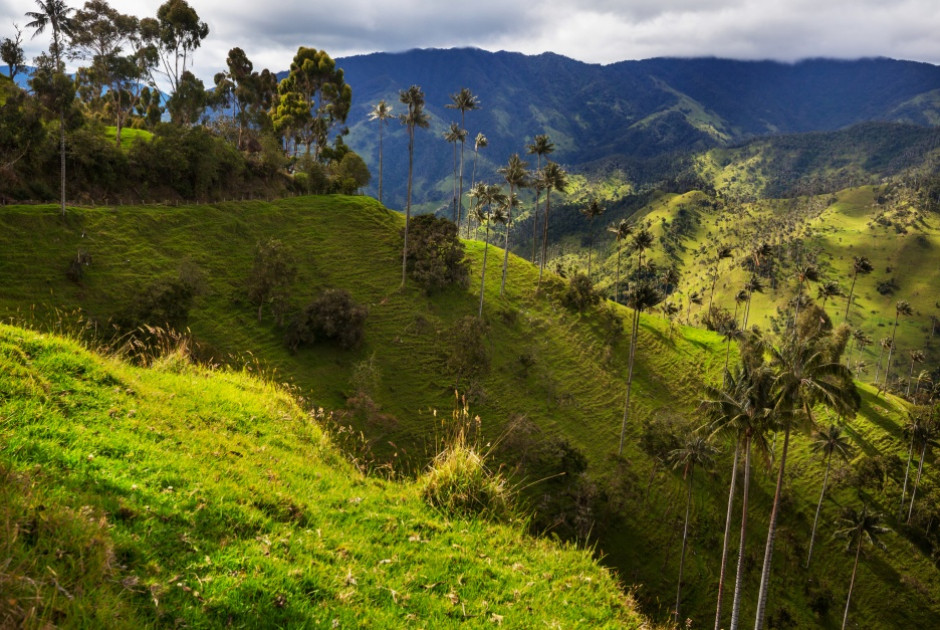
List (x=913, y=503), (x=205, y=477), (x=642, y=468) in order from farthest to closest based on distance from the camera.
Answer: (x=913, y=503) → (x=642, y=468) → (x=205, y=477)

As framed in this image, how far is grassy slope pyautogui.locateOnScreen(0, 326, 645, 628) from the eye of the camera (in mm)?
4559

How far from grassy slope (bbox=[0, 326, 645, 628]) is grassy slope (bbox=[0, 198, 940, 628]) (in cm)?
3482

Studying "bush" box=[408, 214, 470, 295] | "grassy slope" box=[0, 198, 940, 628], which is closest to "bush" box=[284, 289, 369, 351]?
"grassy slope" box=[0, 198, 940, 628]

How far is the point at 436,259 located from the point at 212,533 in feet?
264

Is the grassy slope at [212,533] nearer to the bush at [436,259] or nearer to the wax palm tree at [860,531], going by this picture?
the wax palm tree at [860,531]

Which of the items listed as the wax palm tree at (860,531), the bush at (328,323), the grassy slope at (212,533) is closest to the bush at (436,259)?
the bush at (328,323)

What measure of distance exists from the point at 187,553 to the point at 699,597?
212 ft

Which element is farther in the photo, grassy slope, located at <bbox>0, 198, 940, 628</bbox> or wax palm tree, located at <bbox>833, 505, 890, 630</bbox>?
wax palm tree, located at <bbox>833, 505, 890, 630</bbox>

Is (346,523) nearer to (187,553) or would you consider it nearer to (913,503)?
(187,553)

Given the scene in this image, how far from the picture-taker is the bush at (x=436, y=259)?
271 feet

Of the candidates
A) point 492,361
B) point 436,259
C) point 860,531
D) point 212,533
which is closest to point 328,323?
point 492,361

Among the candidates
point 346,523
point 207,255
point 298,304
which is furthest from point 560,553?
point 207,255

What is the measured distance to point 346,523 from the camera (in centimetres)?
754

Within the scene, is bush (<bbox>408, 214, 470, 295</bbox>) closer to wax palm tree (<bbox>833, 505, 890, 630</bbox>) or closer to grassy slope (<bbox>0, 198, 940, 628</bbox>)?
grassy slope (<bbox>0, 198, 940, 628</bbox>)
